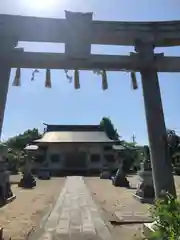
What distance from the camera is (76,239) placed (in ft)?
21.5

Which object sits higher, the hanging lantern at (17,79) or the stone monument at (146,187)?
the hanging lantern at (17,79)

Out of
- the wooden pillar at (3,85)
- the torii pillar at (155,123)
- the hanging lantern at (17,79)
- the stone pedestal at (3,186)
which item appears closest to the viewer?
the wooden pillar at (3,85)

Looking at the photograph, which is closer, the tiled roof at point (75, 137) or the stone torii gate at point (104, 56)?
the stone torii gate at point (104, 56)

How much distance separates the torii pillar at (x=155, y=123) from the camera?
18.2 feet

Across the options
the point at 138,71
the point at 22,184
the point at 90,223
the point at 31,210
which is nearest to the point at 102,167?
the point at 22,184

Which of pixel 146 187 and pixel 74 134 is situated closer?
pixel 146 187

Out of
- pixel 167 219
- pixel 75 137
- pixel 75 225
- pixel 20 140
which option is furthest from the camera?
pixel 20 140

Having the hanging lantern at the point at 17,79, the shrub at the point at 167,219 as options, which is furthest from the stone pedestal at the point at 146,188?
the shrub at the point at 167,219

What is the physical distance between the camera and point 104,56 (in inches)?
234

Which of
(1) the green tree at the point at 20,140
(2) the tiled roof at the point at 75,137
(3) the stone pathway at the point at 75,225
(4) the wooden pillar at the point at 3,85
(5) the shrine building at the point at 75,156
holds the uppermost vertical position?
(1) the green tree at the point at 20,140

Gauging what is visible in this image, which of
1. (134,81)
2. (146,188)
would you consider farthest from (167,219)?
(146,188)

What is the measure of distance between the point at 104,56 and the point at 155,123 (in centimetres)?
148

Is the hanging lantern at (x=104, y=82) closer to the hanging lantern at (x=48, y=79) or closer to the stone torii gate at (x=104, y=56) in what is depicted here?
the stone torii gate at (x=104, y=56)

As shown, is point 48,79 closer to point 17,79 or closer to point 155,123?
point 17,79
